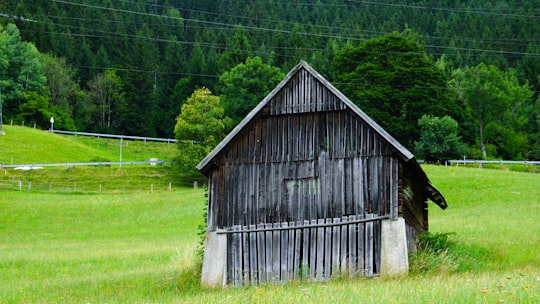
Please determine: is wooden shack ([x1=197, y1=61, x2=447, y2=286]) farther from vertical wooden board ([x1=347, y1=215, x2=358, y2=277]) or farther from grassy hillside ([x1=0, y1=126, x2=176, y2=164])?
grassy hillside ([x1=0, y1=126, x2=176, y2=164])

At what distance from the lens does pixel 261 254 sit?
83.7 ft

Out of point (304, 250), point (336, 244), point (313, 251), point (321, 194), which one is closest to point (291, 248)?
point (304, 250)

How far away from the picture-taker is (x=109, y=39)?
153 meters

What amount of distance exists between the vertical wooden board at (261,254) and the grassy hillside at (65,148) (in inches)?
2347

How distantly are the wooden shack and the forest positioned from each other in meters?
40.2

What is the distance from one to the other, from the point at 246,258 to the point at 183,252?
5.05 m

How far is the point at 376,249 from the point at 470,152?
6237 cm

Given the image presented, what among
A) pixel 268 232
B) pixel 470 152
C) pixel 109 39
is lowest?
pixel 268 232

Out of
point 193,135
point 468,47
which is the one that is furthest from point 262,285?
point 468,47

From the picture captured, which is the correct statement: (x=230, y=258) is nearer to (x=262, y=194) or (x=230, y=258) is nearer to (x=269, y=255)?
(x=269, y=255)

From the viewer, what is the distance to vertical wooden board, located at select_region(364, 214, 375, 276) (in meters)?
24.5

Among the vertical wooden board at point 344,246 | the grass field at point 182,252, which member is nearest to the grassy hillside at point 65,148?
the grass field at point 182,252

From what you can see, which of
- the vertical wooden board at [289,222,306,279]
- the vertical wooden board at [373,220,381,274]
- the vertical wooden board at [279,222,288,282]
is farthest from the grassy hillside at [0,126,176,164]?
the vertical wooden board at [373,220,381,274]

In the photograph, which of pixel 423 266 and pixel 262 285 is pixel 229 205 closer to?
pixel 262 285
